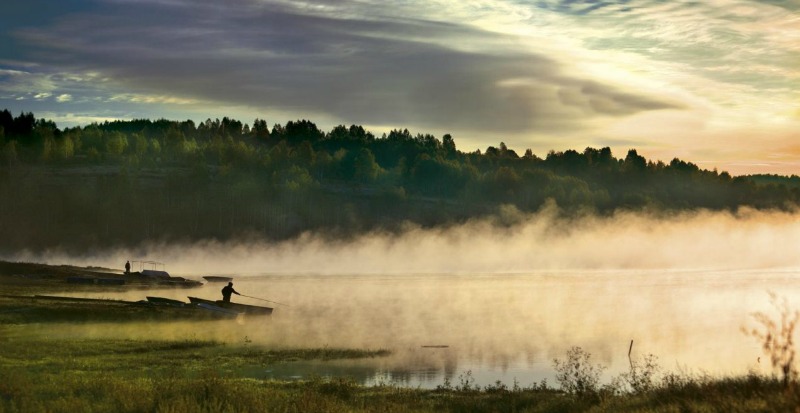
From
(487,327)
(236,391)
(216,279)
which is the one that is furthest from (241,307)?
(216,279)

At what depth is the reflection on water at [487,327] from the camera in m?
47.5

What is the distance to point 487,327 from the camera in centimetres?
7219

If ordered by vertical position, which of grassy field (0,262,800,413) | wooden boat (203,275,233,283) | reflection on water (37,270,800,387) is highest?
grassy field (0,262,800,413)

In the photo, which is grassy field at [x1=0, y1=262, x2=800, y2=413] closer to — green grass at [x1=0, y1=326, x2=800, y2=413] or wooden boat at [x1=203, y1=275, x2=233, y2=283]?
green grass at [x1=0, y1=326, x2=800, y2=413]

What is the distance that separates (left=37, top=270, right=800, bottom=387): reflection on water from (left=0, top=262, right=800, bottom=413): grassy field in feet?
8.76

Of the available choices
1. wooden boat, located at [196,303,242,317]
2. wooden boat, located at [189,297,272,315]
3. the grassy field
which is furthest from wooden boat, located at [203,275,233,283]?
the grassy field

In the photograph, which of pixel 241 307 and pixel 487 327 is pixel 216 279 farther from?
pixel 487 327

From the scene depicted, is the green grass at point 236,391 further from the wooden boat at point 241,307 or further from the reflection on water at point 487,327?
the wooden boat at point 241,307

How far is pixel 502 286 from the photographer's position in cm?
13325

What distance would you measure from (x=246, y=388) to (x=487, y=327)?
4197 cm

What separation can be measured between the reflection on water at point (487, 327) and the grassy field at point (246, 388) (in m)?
2.67

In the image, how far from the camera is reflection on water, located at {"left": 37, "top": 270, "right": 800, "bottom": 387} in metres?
47.5

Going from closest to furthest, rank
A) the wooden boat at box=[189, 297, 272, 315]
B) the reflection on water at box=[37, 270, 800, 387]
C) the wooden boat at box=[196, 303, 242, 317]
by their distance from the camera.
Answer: the reflection on water at box=[37, 270, 800, 387], the wooden boat at box=[196, 303, 242, 317], the wooden boat at box=[189, 297, 272, 315]

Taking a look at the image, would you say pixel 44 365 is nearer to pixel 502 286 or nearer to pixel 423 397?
pixel 423 397
